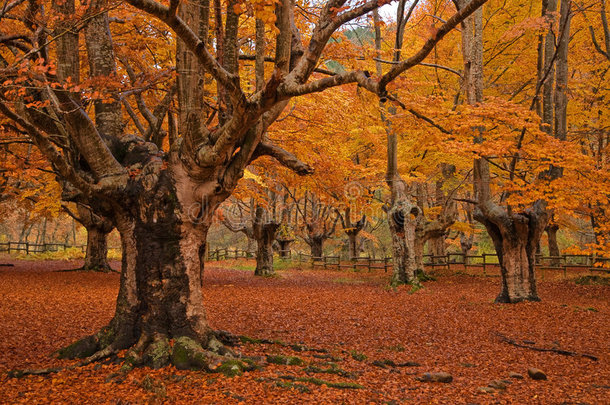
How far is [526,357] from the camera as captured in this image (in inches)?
240

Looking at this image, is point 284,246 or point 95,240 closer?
point 95,240

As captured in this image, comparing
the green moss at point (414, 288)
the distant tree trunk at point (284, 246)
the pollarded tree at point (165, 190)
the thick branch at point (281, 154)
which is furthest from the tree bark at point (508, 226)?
the distant tree trunk at point (284, 246)

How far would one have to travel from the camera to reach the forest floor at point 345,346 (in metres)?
4.25

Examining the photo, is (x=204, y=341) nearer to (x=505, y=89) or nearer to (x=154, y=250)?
(x=154, y=250)

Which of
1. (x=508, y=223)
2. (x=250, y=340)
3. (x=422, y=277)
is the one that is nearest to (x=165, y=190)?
(x=250, y=340)

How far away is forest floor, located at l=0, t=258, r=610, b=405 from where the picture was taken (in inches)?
167

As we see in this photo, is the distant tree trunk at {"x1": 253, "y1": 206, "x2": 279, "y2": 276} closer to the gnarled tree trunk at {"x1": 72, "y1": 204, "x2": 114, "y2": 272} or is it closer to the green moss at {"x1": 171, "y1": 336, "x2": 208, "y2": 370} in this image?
the gnarled tree trunk at {"x1": 72, "y1": 204, "x2": 114, "y2": 272}

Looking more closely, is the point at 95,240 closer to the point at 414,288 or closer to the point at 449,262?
the point at 414,288

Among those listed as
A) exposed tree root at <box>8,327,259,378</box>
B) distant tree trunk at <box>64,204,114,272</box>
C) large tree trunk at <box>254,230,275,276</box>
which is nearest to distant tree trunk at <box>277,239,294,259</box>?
large tree trunk at <box>254,230,275,276</box>

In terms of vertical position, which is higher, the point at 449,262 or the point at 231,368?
the point at 449,262

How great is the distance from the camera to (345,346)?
6.45 meters

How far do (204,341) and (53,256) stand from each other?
2646cm

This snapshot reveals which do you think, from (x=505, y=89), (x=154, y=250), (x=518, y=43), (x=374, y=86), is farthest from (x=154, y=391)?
(x=505, y=89)

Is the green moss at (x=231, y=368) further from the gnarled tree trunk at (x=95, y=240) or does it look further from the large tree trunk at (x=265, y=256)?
the large tree trunk at (x=265, y=256)
